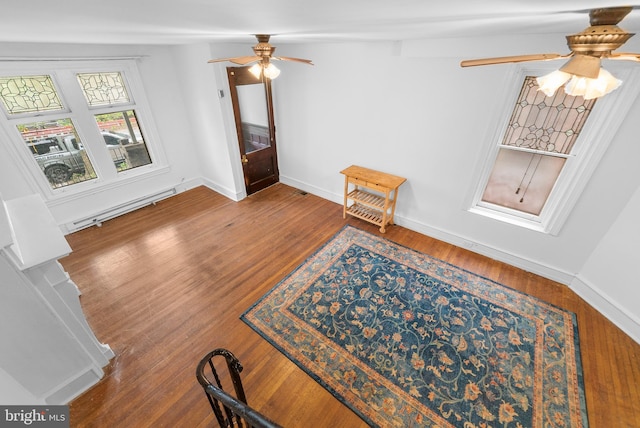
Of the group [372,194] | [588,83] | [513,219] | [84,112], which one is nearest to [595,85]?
[588,83]

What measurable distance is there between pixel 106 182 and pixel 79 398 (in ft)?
10.5

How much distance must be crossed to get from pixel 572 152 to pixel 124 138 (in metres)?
6.03

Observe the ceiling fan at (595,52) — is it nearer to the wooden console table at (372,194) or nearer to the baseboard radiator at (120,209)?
the wooden console table at (372,194)

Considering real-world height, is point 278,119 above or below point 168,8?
below

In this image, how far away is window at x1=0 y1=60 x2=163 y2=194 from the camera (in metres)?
3.23

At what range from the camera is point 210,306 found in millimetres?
2756

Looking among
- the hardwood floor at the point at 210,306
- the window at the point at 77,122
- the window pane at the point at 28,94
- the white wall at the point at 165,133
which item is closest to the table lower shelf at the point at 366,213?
the hardwood floor at the point at 210,306

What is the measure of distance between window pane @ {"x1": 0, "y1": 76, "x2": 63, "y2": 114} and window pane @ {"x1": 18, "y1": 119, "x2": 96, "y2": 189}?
0.19 m

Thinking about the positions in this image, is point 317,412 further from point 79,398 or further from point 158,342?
point 79,398

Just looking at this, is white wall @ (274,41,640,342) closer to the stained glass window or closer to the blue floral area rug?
the stained glass window

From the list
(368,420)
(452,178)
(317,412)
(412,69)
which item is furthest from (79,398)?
(412,69)

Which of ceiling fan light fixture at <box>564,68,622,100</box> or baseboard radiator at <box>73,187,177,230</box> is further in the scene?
baseboard radiator at <box>73,187,177,230</box>

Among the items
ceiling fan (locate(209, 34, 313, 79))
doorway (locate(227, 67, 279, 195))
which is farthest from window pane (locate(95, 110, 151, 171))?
ceiling fan (locate(209, 34, 313, 79))

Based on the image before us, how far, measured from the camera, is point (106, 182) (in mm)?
4070
